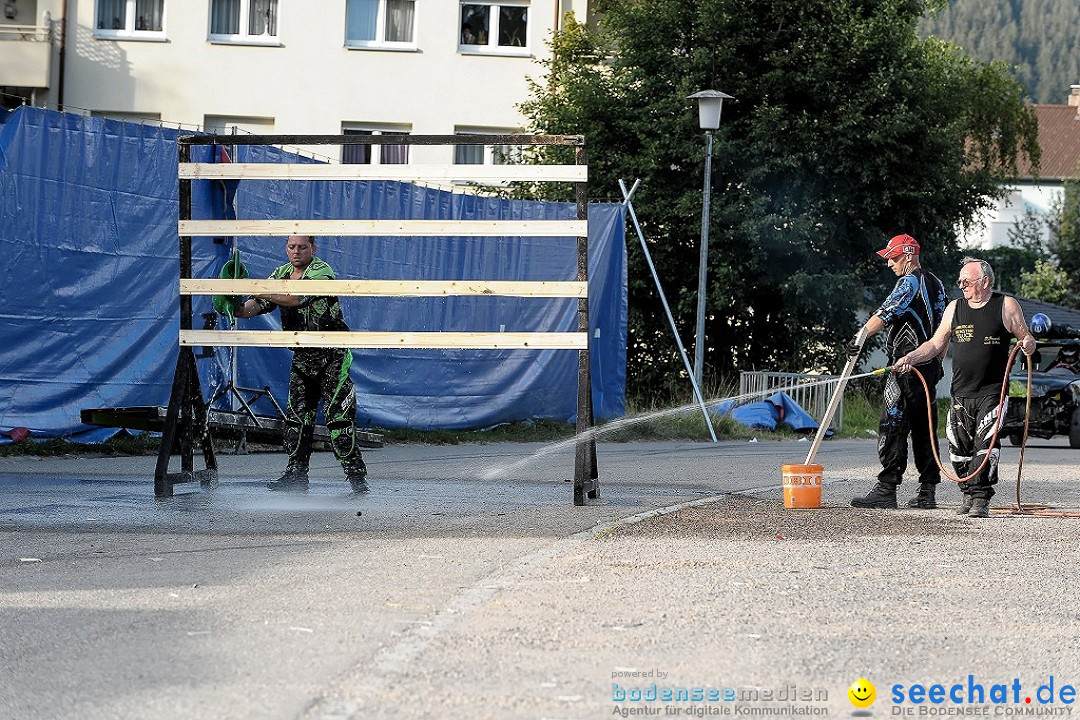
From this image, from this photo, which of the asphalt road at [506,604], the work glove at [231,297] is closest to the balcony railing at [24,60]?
the asphalt road at [506,604]

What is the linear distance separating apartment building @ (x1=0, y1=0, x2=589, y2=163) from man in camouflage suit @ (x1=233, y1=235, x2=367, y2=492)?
Result: 22241mm

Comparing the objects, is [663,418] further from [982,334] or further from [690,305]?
[982,334]

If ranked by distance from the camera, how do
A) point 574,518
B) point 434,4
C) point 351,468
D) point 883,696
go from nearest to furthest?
1. point 883,696
2. point 574,518
3. point 351,468
4. point 434,4

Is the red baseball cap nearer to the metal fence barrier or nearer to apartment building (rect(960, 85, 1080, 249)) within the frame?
the metal fence barrier

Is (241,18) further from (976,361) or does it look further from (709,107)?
(976,361)

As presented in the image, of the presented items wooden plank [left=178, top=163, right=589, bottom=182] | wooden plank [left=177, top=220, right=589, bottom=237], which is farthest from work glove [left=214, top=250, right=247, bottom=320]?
wooden plank [left=178, top=163, right=589, bottom=182]

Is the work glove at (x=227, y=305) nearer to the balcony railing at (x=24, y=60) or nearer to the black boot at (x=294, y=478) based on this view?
the black boot at (x=294, y=478)

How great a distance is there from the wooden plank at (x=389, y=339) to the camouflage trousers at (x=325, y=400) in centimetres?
36

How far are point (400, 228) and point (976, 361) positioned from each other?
A: 3.79 m

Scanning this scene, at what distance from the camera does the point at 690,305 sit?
27.9 meters

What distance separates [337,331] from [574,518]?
7.66 feet

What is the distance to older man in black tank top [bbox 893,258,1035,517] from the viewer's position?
10359 mm

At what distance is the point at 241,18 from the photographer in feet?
112

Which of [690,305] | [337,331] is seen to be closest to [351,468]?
[337,331]
